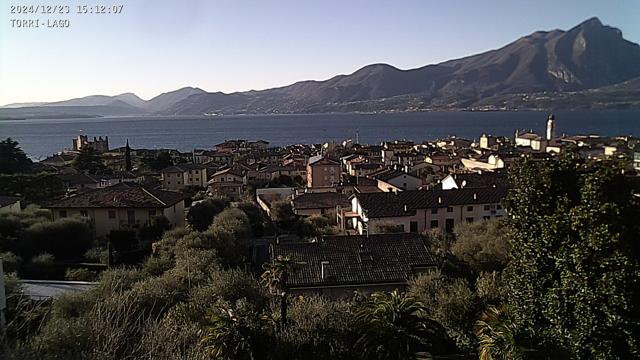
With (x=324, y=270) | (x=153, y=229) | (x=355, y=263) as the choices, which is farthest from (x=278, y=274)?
(x=153, y=229)

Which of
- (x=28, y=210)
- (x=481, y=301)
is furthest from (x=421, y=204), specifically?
(x=28, y=210)

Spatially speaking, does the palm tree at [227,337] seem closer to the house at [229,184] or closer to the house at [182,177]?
the house at [229,184]

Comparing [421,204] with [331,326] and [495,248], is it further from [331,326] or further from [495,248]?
[331,326]

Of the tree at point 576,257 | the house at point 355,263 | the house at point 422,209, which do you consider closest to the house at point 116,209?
the house at point 355,263

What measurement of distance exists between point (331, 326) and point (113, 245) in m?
13.0

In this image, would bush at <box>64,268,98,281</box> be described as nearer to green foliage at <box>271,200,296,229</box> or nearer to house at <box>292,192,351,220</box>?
green foliage at <box>271,200,296,229</box>

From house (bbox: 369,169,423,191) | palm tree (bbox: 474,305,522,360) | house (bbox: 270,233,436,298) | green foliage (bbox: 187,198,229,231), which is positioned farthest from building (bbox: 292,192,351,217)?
palm tree (bbox: 474,305,522,360)

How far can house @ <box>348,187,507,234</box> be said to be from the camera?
25906mm

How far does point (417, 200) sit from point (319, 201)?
6523 millimetres

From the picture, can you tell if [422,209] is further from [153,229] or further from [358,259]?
[153,229]

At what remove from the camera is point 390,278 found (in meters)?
16.0

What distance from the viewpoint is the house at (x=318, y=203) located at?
30344 mm

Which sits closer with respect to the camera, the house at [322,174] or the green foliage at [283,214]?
the green foliage at [283,214]

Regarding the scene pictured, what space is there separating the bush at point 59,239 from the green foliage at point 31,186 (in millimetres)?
14736
